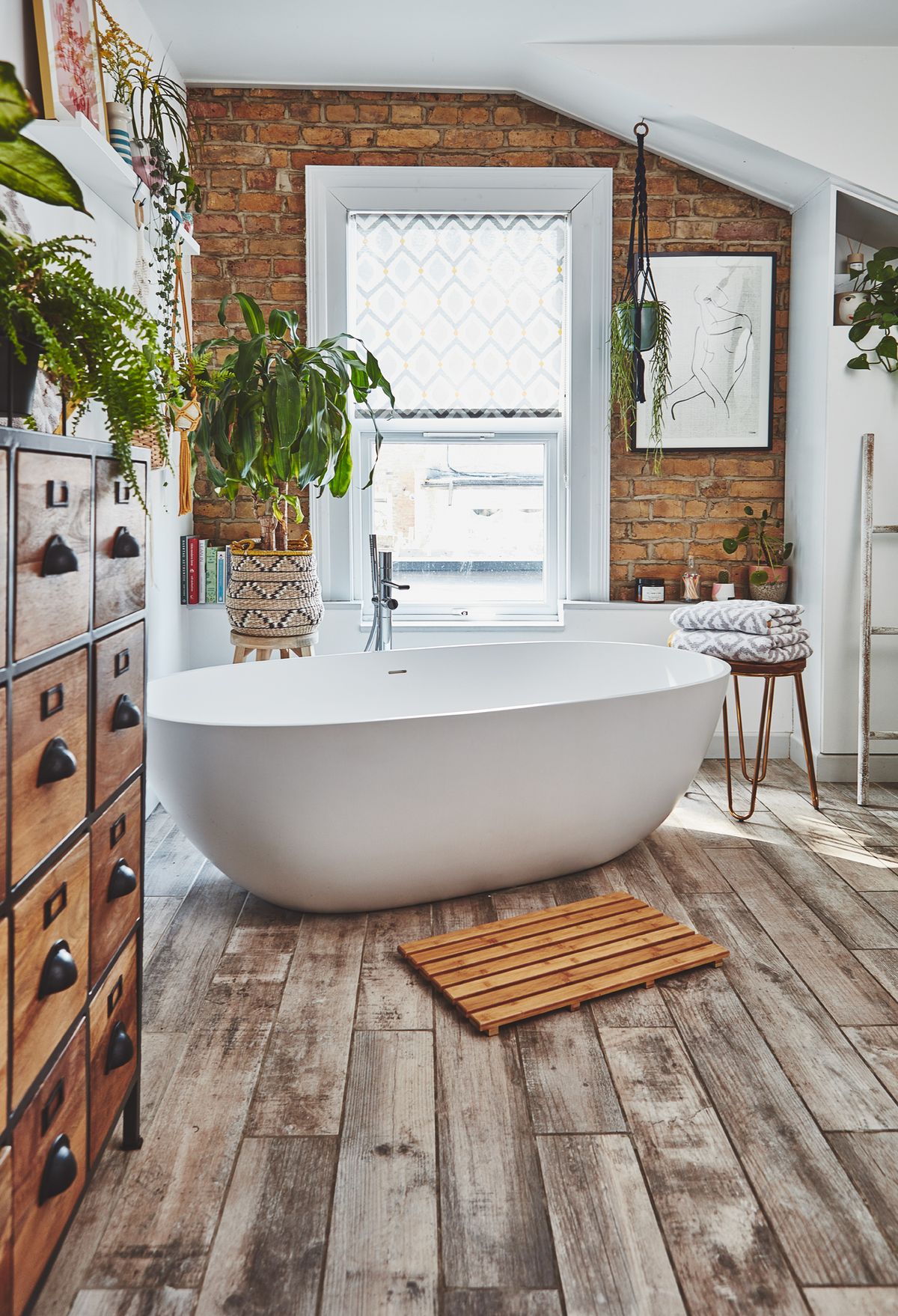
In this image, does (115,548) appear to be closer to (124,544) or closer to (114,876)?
(124,544)

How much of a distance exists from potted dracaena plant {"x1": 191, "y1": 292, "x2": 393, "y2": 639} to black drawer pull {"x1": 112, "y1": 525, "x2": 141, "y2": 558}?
1705 mm

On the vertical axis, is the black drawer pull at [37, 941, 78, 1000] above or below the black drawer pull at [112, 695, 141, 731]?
below

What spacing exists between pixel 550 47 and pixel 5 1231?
4.15m

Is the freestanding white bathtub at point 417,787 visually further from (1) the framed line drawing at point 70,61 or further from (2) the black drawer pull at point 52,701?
(1) the framed line drawing at point 70,61

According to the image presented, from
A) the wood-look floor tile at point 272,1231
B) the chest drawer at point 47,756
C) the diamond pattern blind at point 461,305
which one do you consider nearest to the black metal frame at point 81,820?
the chest drawer at point 47,756

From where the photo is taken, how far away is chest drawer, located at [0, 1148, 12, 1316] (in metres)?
1.14

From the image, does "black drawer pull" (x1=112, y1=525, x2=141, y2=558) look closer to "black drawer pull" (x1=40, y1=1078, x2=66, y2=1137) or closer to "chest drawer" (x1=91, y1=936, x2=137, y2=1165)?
"chest drawer" (x1=91, y1=936, x2=137, y2=1165)

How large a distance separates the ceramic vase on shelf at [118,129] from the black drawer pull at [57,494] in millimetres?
2024

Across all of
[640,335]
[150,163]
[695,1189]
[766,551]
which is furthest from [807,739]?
[150,163]

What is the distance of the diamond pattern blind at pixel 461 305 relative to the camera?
14.5ft

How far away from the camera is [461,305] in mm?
4441

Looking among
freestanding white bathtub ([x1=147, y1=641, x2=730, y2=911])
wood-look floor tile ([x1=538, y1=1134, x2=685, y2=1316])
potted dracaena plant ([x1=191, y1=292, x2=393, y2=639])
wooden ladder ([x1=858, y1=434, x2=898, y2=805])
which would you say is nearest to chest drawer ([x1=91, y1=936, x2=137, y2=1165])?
wood-look floor tile ([x1=538, y1=1134, x2=685, y2=1316])

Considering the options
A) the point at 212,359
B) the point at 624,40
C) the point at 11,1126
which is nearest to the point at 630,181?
the point at 624,40

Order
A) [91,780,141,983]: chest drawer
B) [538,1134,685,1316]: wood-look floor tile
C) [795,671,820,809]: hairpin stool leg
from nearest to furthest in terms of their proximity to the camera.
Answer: [538,1134,685,1316]: wood-look floor tile
[91,780,141,983]: chest drawer
[795,671,820,809]: hairpin stool leg
